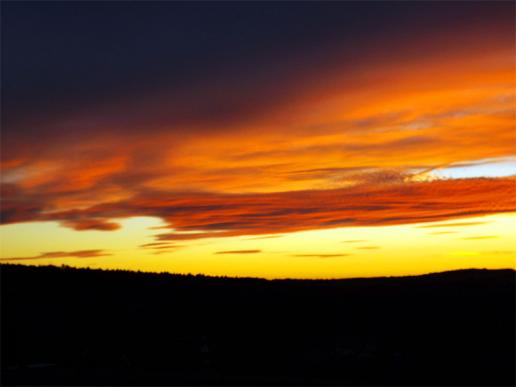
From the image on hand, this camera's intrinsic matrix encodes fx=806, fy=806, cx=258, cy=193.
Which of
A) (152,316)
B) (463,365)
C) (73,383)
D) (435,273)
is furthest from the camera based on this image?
(435,273)

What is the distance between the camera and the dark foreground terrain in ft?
95.1

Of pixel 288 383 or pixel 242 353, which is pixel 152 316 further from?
pixel 288 383

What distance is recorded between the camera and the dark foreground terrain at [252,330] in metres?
29.0

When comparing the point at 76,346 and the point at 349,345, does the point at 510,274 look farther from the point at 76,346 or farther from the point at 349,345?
the point at 76,346

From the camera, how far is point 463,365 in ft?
103

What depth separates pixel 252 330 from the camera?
3903 cm

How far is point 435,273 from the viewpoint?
56.2 metres

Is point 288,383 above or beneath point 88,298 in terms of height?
beneath

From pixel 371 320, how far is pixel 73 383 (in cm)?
1930

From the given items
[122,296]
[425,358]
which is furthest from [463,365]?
[122,296]

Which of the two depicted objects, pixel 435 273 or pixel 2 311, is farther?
pixel 435 273

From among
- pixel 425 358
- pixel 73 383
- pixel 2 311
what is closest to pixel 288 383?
pixel 73 383

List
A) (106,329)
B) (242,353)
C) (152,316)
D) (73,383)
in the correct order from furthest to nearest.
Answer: (152,316) < (106,329) < (242,353) < (73,383)

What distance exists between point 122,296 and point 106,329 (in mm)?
6677
